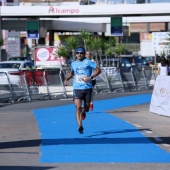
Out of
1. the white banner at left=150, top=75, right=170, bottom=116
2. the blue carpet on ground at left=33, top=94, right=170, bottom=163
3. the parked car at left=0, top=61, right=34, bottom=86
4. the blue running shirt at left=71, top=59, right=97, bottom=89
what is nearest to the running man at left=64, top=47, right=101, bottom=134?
the blue running shirt at left=71, top=59, right=97, bottom=89

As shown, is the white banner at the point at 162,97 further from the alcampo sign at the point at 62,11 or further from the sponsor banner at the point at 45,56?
the alcampo sign at the point at 62,11

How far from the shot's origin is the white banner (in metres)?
21.0

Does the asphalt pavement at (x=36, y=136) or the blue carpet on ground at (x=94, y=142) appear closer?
the asphalt pavement at (x=36, y=136)

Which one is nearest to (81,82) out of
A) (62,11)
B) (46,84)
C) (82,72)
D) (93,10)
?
Result: (82,72)

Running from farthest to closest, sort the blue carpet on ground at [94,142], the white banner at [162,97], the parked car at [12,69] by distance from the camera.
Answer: the parked car at [12,69], the white banner at [162,97], the blue carpet on ground at [94,142]

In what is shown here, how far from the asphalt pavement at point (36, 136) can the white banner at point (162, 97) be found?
0.25m

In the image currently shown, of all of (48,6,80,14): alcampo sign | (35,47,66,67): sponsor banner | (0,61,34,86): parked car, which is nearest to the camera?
(0,61,34,86): parked car

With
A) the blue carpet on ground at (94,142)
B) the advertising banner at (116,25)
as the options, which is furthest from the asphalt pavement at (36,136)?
the advertising banner at (116,25)

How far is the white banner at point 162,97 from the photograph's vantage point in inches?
826

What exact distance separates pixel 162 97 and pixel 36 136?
674 centimetres

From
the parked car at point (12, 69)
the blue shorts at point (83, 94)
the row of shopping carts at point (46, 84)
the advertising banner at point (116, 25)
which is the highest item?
the advertising banner at point (116, 25)

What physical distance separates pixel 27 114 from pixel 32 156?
9.65 meters

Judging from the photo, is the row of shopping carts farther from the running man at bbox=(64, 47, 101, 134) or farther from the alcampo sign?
the running man at bbox=(64, 47, 101, 134)

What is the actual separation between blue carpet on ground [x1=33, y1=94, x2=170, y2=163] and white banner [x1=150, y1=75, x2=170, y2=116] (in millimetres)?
1557
